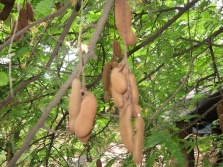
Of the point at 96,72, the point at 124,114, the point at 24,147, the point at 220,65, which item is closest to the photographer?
the point at 124,114

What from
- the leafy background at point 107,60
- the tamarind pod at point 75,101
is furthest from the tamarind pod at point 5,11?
the tamarind pod at point 75,101

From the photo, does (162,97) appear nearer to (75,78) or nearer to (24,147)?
(24,147)

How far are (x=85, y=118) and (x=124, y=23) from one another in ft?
0.96

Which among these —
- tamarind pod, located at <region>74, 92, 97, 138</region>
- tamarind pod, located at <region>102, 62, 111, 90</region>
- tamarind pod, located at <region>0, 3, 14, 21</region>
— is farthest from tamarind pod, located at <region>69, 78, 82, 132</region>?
tamarind pod, located at <region>0, 3, 14, 21</region>

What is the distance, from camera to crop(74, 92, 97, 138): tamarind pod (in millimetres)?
707

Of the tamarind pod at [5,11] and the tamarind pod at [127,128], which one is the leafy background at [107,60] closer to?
the tamarind pod at [5,11]

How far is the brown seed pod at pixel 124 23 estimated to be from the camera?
33.6 inches

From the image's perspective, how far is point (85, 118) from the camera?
2.33 ft

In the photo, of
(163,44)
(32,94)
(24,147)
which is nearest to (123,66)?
(24,147)

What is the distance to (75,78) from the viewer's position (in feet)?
2.51

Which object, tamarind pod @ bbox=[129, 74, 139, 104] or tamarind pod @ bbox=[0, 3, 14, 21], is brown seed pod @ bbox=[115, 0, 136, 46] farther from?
tamarind pod @ bbox=[0, 3, 14, 21]

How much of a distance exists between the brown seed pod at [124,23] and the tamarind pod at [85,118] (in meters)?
0.22

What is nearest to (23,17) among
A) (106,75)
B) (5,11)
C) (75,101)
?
(5,11)

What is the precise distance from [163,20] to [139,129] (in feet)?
5.74
